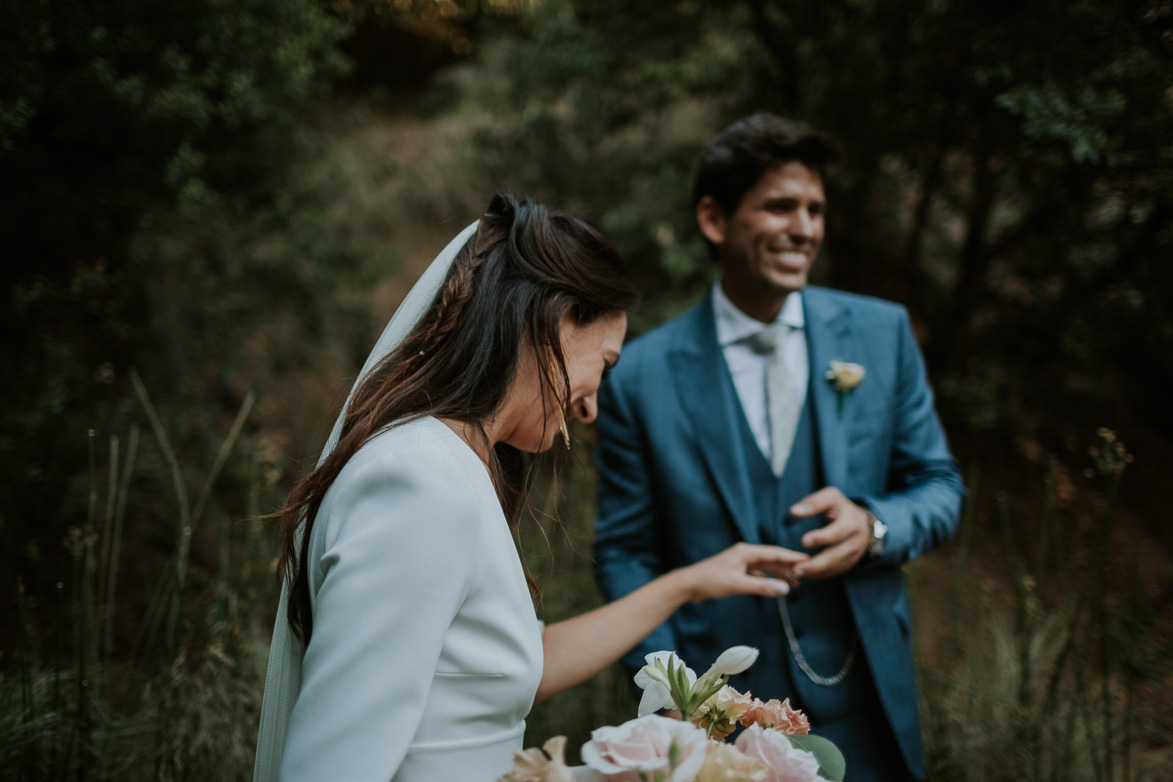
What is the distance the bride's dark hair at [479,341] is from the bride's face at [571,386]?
0.07 ft

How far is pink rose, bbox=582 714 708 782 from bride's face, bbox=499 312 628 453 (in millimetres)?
638

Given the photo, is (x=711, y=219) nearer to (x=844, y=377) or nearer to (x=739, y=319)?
(x=739, y=319)

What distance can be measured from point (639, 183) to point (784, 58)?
180cm

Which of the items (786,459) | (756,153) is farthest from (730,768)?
(756,153)

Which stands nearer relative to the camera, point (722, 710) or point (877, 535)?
point (722, 710)

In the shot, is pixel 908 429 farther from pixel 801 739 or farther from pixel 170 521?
pixel 170 521

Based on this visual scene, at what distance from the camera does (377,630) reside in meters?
0.93

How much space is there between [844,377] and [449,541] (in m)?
1.38

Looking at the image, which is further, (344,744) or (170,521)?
(170,521)

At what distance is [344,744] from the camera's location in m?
0.92

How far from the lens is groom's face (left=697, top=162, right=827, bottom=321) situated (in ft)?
6.80

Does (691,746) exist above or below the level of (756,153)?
below

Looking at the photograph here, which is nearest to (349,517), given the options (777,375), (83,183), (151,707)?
(777,375)

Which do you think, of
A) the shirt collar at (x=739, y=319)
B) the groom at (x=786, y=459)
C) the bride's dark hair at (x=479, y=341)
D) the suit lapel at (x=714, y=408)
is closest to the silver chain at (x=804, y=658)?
the groom at (x=786, y=459)
